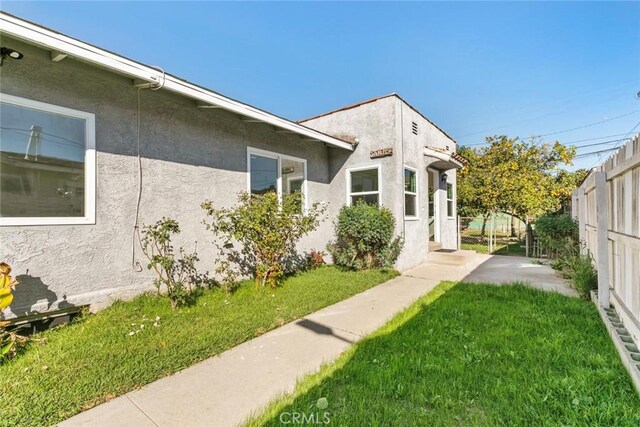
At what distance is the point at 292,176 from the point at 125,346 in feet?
16.7

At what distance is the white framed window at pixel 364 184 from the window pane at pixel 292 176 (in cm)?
148

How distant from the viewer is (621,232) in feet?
10.9

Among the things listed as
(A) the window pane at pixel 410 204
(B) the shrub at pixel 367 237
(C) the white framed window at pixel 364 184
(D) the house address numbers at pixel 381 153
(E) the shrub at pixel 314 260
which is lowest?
(E) the shrub at pixel 314 260

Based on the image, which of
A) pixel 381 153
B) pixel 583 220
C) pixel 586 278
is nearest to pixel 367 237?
pixel 381 153

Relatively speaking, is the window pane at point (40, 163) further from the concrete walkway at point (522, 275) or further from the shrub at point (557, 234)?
the shrub at point (557, 234)

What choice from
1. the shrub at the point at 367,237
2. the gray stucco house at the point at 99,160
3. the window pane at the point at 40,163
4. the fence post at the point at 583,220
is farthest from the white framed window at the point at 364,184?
the window pane at the point at 40,163

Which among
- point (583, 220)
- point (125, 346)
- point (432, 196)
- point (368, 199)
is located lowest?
point (125, 346)

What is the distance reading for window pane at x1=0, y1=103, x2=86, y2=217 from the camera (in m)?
3.44

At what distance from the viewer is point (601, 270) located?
3.96m

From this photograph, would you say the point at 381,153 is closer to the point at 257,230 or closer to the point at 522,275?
the point at 257,230

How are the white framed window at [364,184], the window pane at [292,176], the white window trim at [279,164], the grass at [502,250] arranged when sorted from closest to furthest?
1. the white window trim at [279,164]
2. the window pane at [292,176]
3. the white framed window at [364,184]
4. the grass at [502,250]

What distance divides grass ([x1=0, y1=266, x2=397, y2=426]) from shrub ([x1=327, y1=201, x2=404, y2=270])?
202cm

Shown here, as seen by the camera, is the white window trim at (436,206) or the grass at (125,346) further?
the white window trim at (436,206)

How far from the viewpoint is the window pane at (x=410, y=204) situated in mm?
7907
